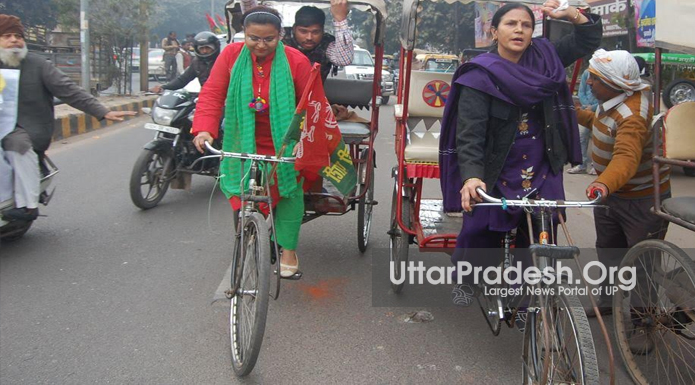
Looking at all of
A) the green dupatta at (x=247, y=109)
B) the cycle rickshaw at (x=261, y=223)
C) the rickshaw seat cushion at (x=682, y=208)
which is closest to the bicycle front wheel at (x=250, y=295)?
the cycle rickshaw at (x=261, y=223)

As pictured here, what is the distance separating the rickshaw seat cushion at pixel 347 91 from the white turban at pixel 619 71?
88.3 inches

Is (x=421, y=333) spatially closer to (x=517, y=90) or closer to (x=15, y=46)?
(x=517, y=90)

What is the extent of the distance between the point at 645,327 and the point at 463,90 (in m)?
1.44

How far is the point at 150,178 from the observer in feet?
20.8

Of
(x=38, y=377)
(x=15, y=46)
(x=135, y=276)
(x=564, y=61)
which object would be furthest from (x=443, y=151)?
(x=15, y=46)

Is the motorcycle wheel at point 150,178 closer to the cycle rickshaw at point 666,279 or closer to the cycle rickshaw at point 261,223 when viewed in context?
the cycle rickshaw at point 261,223

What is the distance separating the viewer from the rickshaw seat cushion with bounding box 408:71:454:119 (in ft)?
16.0

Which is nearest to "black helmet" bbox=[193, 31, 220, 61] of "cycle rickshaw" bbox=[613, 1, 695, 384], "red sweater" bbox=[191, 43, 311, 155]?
"red sweater" bbox=[191, 43, 311, 155]

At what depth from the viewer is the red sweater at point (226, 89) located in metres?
3.66

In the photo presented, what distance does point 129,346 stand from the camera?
347 centimetres

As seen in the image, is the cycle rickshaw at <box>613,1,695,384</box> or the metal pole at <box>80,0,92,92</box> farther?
the metal pole at <box>80,0,92,92</box>

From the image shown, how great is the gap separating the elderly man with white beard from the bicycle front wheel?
6.17 ft

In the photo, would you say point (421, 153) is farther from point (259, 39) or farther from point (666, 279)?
point (666, 279)

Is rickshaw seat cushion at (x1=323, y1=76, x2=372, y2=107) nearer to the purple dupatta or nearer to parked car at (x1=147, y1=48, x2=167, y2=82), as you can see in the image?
the purple dupatta
